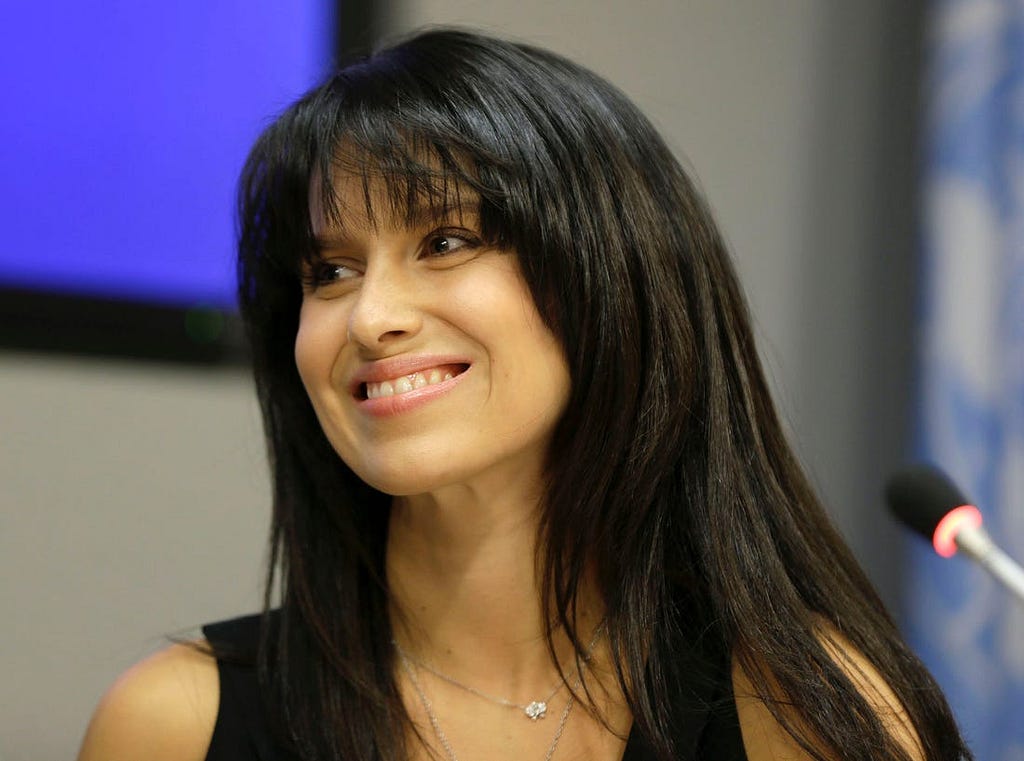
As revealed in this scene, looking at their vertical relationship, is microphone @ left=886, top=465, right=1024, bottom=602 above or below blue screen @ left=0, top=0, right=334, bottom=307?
below

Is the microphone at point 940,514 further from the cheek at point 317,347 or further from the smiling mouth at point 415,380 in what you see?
the cheek at point 317,347

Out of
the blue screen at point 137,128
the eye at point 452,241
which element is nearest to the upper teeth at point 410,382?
the eye at point 452,241

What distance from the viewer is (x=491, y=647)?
1352 mm

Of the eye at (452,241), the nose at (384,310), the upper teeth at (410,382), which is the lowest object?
the upper teeth at (410,382)

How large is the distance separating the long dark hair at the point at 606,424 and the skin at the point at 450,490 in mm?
25

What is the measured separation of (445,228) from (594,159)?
159 mm

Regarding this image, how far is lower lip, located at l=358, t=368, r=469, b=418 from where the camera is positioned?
3.94ft

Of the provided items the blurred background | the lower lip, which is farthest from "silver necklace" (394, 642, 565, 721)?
the blurred background

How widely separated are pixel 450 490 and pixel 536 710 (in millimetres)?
237

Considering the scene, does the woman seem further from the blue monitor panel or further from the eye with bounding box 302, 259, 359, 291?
the blue monitor panel

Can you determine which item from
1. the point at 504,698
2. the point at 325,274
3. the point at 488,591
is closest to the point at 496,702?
the point at 504,698

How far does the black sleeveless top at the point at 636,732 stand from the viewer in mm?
1271

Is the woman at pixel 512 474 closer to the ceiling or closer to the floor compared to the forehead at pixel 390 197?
closer to the floor

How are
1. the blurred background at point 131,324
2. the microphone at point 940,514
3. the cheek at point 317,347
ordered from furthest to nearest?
the blurred background at point 131,324 → the cheek at point 317,347 → the microphone at point 940,514
